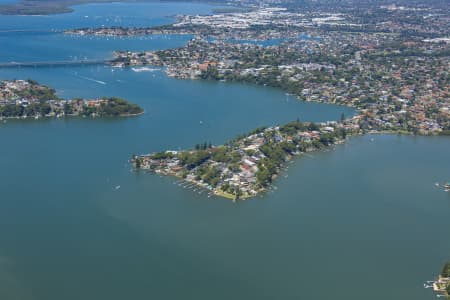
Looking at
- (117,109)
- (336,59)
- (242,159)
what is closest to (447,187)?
(242,159)

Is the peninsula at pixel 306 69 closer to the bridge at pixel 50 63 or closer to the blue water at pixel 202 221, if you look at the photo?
the blue water at pixel 202 221

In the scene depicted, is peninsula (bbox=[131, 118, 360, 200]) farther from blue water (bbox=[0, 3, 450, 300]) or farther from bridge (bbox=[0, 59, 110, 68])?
bridge (bbox=[0, 59, 110, 68])

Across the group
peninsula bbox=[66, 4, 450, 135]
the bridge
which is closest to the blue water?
peninsula bbox=[66, 4, 450, 135]

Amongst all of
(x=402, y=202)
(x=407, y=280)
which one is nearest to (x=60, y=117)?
(x=402, y=202)

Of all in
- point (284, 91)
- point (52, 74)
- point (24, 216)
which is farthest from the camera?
point (52, 74)

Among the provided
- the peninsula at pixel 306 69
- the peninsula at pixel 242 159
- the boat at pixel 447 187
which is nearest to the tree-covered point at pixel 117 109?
the peninsula at pixel 242 159

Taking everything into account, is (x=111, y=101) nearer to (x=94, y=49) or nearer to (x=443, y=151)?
(x=443, y=151)
